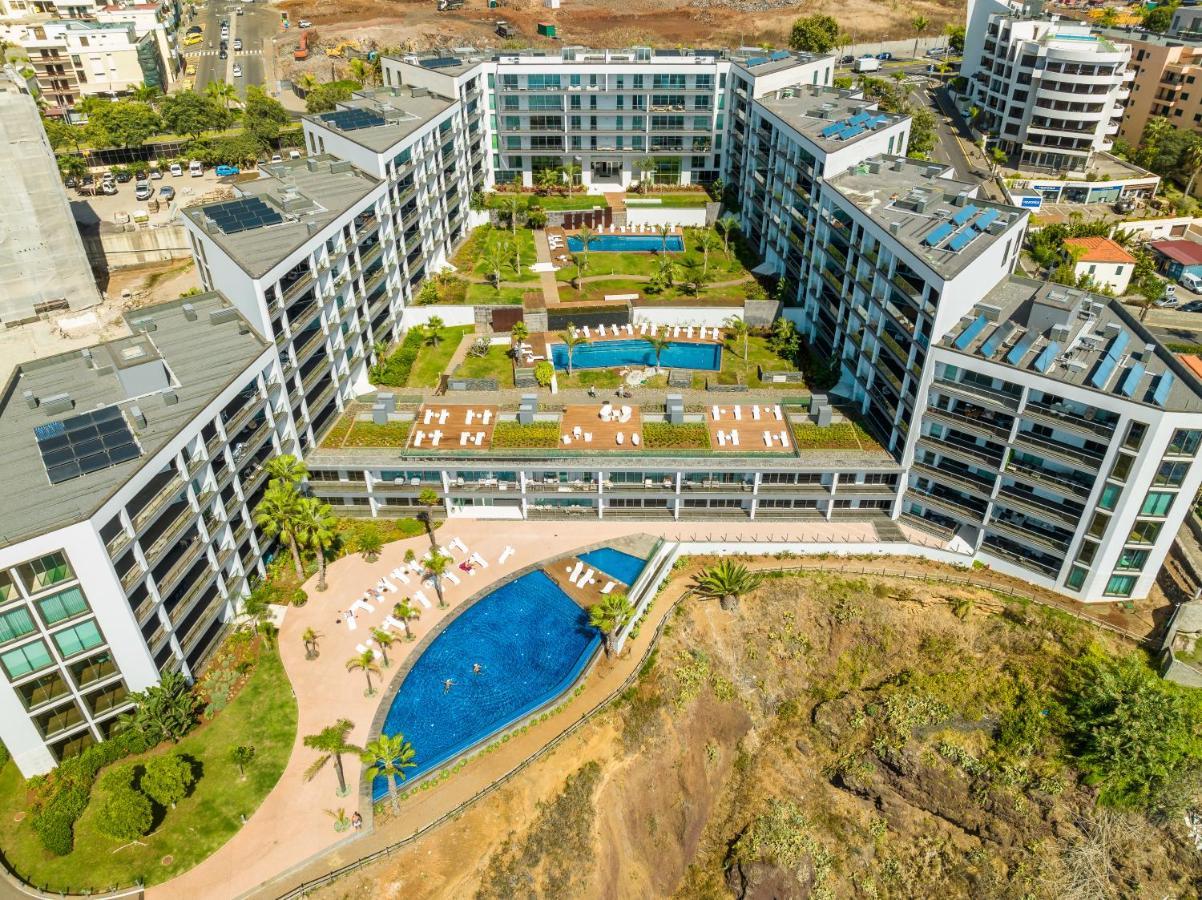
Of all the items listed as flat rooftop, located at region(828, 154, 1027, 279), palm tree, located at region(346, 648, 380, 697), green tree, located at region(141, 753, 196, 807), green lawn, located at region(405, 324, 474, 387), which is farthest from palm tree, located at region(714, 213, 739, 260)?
green tree, located at region(141, 753, 196, 807)

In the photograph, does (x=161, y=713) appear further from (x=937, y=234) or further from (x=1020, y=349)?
(x=937, y=234)

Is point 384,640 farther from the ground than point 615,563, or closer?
farther from the ground

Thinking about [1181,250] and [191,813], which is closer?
[191,813]

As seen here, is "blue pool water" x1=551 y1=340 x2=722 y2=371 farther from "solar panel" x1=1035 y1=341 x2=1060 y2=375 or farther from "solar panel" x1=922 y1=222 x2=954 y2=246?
"solar panel" x1=1035 y1=341 x2=1060 y2=375

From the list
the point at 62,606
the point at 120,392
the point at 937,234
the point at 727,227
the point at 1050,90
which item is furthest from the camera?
the point at 1050,90

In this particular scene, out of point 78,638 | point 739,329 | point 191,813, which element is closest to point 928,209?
point 739,329

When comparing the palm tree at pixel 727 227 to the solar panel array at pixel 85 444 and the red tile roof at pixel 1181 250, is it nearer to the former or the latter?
the red tile roof at pixel 1181 250

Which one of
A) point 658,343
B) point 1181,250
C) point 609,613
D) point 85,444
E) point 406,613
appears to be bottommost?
point 406,613
